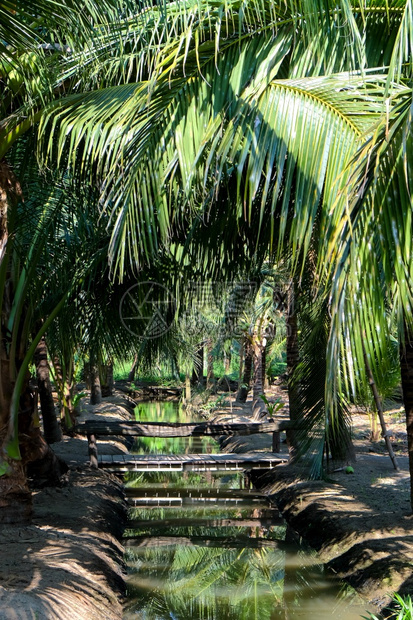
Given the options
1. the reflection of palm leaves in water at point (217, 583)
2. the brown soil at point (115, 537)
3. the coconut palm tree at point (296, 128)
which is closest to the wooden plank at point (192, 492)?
the brown soil at point (115, 537)

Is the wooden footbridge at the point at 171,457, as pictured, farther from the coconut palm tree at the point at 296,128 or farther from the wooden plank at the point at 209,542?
the coconut palm tree at the point at 296,128

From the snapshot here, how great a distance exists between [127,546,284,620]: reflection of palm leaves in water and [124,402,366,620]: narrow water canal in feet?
0.03

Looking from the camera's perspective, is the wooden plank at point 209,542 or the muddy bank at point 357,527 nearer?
the muddy bank at point 357,527

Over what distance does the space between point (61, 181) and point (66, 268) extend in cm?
118

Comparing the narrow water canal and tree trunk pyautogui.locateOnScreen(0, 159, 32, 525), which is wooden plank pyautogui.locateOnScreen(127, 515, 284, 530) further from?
tree trunk pyautogui.locateOnScreen(0, 159, 32, 525)

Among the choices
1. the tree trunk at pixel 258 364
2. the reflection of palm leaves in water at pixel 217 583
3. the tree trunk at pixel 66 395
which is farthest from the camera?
the tree trunk at pixel 258 364

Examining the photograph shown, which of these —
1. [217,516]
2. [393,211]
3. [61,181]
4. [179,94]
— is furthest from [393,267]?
[217,516]

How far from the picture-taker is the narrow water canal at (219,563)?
684 cm

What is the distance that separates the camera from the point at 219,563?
331 inches

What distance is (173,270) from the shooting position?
766 centimetres

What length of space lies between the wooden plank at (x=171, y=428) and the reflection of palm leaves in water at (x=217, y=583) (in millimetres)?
3997

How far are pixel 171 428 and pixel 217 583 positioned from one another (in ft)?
19.1

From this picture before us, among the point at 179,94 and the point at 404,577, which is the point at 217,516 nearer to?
the point at 404,577

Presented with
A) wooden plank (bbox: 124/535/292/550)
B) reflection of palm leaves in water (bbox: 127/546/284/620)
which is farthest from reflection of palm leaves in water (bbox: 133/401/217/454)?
reflection of palm leaves in water (bbox: 127/546/284/620)
